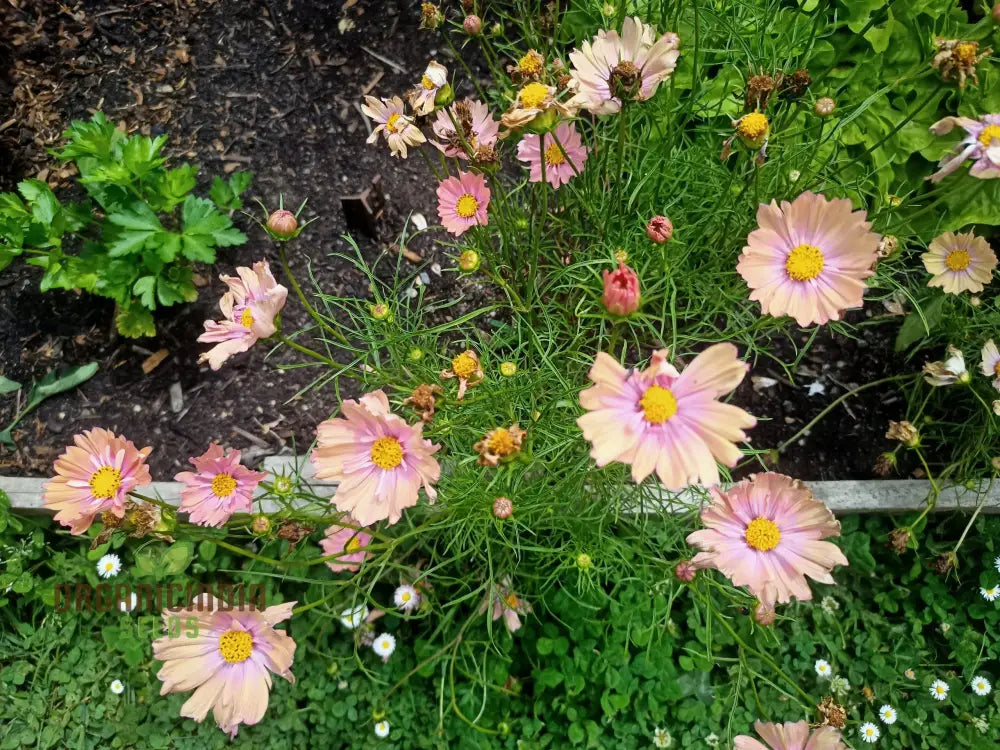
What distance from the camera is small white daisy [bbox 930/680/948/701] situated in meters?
1.44

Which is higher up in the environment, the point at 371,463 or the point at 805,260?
the point at 805,260

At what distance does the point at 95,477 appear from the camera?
107 cm

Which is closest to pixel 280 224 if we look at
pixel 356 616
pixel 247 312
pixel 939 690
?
pixel 247 312

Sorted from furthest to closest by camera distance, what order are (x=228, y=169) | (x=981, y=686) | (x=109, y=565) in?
(x=228, y=169)
(x=109, y=565)
(x=981, y=686)

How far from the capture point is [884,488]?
5.19 feet

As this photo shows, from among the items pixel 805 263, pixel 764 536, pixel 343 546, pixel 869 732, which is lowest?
pixel 869 732

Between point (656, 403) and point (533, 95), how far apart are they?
1.54 ft

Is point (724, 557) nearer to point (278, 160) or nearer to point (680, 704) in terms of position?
point (680, 704)

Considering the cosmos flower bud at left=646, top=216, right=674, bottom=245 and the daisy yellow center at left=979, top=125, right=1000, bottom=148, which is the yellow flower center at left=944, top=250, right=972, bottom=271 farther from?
the cosmos flower bud at left=646, top=216, right=674, bottom=245

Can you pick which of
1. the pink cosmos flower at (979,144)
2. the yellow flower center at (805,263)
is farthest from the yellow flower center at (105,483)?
the pink cosmos flower at (979,144)

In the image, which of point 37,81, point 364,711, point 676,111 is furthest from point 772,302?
point 37,81

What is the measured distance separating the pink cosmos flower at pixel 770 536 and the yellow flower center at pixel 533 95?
611mm

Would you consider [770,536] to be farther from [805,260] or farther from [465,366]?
[465,366]

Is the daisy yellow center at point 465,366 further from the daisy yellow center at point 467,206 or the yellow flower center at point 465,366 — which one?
the daisy yellow center at point 467,206
